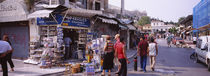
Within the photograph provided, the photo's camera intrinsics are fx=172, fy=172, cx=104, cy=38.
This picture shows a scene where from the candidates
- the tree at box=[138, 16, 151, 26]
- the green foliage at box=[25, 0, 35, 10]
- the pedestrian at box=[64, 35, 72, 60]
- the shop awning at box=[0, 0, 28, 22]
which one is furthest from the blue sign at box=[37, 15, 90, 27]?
the tree at box=[138, 16, 151, 26]

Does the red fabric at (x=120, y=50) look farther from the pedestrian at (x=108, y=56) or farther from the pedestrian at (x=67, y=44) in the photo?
the pedestrian at (x=67, y=44)

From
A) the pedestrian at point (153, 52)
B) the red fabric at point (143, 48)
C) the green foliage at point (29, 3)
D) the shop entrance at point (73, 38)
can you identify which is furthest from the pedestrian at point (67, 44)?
the pedestrian at point (153, 52)

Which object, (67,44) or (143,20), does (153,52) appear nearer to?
(67,44)

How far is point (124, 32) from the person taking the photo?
2261 centimetres

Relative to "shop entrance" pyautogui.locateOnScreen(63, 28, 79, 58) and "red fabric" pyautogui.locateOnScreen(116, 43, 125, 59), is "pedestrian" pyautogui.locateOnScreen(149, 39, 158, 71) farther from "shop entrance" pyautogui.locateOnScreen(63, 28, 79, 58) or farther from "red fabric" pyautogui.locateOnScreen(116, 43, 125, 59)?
"shop entrance" pyautogui.locateOnScreen(63, 28, 79, 58)

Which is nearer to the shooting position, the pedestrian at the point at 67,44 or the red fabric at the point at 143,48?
the red fabric at the point at 143,48

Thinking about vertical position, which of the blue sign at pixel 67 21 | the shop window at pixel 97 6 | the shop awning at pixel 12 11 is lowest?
the blue sign at pixel 67 21

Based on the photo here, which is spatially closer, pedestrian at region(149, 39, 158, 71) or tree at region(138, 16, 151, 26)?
pedestrian at region(149, 39, 158, 71)

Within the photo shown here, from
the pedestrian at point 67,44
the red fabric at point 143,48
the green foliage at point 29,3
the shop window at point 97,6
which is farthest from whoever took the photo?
the shop window at point 97,6

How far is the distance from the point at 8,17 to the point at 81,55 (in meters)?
6.27

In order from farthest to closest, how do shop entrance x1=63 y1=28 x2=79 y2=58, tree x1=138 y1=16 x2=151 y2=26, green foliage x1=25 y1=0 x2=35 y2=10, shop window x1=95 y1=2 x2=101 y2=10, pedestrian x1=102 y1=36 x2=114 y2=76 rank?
tree x1=138 y1=16 x2=151 y2=26
shop window x1=95 y1=2 x2=101 y2=10
shop entrance x1=63 y1=28 x2=79 y2=58
green foliage x1=25 y1=0 x2=35 y2=10
pedestrian x1=102 y1=36 x2=114 y2=76

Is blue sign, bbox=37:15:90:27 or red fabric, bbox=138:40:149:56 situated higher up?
blue sign, bbox=37:15:90:27

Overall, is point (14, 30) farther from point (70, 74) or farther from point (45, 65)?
point (70, 74)

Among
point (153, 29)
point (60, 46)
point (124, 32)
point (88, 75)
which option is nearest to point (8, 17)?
point (60, 46)
